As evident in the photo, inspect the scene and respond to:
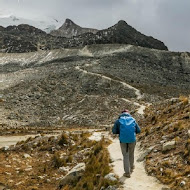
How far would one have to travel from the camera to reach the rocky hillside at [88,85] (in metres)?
64.0

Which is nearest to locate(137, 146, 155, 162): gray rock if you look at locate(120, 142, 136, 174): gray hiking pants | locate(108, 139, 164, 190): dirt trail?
locate(108, 139, 164, 190): dirt trail

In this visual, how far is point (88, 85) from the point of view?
295 ft

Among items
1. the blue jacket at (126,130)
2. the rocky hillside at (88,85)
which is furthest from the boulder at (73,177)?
the rocky hillside at (88,85)

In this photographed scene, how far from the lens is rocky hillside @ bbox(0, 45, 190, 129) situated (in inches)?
2518

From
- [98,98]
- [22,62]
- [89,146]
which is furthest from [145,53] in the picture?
[89,146]

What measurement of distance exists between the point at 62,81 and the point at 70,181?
75929 mm

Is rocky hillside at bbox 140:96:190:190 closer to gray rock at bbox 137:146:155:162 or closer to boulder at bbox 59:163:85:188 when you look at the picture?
gray rock at bbox 137:146:155:162

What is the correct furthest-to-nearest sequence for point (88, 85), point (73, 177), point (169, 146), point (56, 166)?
point (88, 85) → point (56, 166) → point (169, 146) → point (73, 177)

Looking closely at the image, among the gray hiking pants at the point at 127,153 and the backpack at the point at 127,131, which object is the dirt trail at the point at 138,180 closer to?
the gray hiking pants at the point at 127,153

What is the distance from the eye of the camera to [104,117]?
60.7 meters

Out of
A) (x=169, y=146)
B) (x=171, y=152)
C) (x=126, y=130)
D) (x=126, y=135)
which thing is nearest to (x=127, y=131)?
(x=126, y=130)

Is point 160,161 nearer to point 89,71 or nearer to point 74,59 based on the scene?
point 89,71

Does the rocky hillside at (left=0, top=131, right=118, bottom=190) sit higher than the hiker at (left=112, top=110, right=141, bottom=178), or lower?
lower

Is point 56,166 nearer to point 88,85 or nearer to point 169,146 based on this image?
point 169,146
